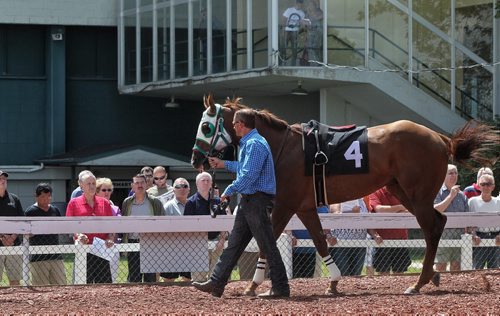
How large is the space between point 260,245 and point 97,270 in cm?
277

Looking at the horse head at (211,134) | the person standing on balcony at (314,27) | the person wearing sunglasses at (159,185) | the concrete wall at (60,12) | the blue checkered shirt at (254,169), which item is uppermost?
the concrete wall at (60,12)

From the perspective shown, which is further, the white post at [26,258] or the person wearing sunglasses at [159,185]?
the person wearing sunglasses at [159,185]

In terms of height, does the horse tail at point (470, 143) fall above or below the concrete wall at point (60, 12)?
below

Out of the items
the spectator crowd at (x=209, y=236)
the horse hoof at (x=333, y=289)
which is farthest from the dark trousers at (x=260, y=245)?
the spectator crowd at (x=209, y=236)

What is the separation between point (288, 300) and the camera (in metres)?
9.42

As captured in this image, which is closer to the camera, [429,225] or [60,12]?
[429,225]

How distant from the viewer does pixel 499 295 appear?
31.7 ft

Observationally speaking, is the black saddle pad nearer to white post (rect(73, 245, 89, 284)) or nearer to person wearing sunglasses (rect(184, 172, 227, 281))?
person wearing sunglasses (rect(184, 172, 227, 281))

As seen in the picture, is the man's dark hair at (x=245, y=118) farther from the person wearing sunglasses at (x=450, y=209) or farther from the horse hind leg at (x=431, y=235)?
the person wearing sunglasses at (x=450, y=209)

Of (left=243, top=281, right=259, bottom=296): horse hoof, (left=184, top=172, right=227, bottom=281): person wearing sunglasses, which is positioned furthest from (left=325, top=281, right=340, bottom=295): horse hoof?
(left=184, top=172, right=227, bottom=281): person wearing sunglasses

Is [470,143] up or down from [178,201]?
→ up

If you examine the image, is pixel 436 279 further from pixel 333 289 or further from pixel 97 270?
pixel 97 270

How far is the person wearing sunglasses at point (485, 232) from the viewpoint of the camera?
12.7 meters

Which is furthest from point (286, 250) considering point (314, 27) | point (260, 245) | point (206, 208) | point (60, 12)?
point (60, 12)
